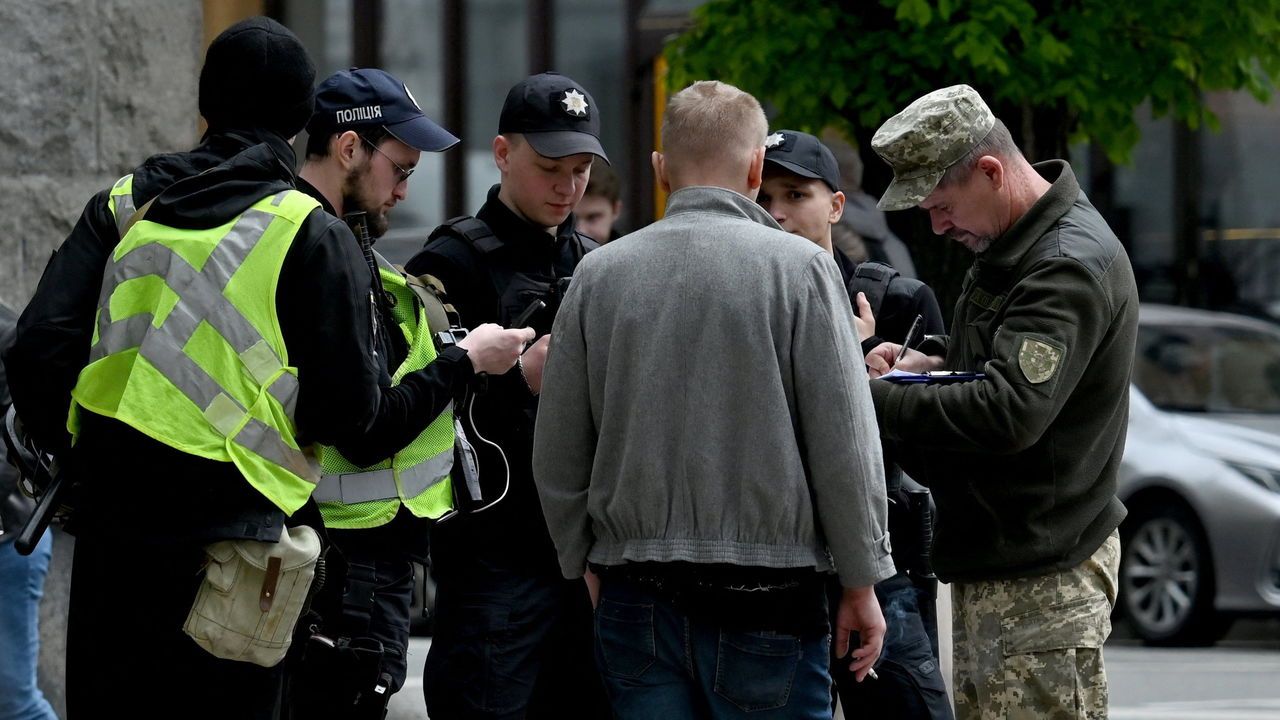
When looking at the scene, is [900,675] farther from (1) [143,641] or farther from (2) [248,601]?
(1) [143,641]

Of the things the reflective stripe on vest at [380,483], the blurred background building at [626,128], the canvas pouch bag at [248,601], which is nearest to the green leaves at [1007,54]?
the blurred background building at [626,128]

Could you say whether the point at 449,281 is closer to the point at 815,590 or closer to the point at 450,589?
the point at 450,589

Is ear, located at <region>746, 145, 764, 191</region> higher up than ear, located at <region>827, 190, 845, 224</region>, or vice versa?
ear, located at <region>746, 145, 764, 191</region>

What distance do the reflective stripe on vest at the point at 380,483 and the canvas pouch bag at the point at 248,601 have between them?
74 cm

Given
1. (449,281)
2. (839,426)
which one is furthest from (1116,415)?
(449,281)

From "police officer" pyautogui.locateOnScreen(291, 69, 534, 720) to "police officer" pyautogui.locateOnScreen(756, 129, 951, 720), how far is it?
927 millimetres

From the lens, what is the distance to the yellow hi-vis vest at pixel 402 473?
422 cm

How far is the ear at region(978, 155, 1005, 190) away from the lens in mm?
4016

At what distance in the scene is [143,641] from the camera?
3428mm

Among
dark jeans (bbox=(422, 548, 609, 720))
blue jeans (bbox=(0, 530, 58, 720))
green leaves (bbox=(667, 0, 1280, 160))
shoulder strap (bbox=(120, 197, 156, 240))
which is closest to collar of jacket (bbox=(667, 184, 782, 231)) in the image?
shoulder strap (bbox=(120, 197, 156, 240))

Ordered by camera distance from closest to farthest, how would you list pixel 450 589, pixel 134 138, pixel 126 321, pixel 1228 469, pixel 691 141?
pixel 126 321, pixel 691 141, pixel 450 589, pixel 134 138, pixel 1228 469

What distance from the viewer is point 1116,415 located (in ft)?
13.0

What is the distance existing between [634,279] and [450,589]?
1.40 m

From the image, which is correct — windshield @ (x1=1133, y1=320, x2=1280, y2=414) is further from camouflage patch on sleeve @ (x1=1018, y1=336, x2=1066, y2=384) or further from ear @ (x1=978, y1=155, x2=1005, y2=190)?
camouflage patch on sleeve @ (x1=1018, y1=336, x2=1066, y2=384)
